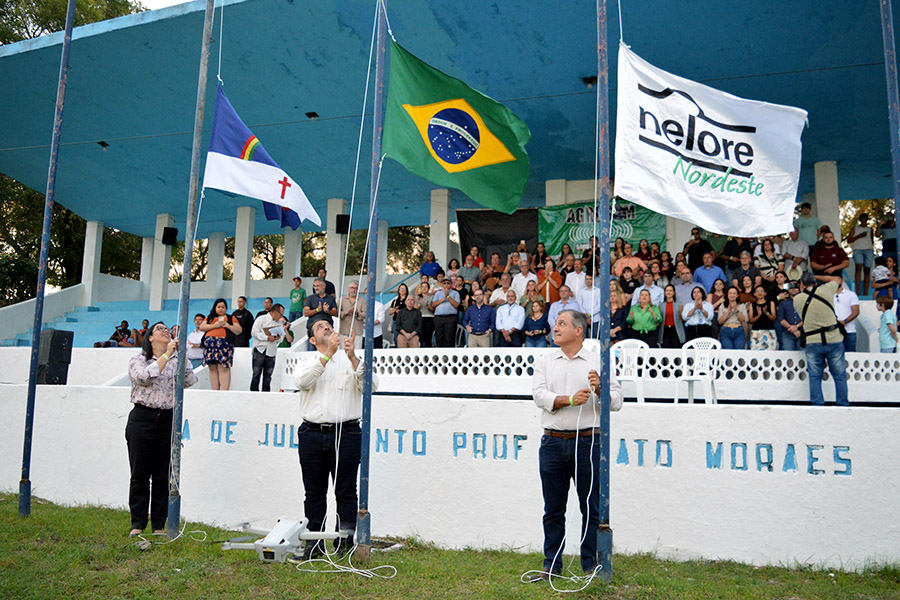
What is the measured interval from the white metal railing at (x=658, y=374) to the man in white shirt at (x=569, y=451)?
403 cm

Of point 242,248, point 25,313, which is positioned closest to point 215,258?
point 242,248

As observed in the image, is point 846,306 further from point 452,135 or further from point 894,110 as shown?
point 452,135

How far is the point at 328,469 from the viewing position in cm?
600

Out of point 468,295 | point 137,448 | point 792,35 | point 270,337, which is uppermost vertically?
point 792,35

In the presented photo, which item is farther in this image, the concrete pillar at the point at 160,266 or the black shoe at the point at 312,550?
the concrete pillar at the point at 160,266

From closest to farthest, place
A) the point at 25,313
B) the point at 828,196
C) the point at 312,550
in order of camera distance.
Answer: the point at 312,550 → the point at 828,196 → the point at 25,313

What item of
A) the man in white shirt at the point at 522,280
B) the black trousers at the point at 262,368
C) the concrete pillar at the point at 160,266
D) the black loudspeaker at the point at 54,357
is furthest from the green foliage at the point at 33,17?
the man in white shirt at the point at 522,280

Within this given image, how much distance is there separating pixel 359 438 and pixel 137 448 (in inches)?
83.4

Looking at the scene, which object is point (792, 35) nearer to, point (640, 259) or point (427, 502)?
point (640, 259)

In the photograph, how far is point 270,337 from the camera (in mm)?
11805

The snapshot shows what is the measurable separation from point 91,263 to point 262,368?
1393 centimetres

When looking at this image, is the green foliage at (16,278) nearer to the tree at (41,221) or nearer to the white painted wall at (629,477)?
the tree at (41,221)

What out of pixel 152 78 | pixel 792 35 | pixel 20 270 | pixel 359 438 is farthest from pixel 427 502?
pixel 20 270

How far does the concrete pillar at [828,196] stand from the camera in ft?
51.8
